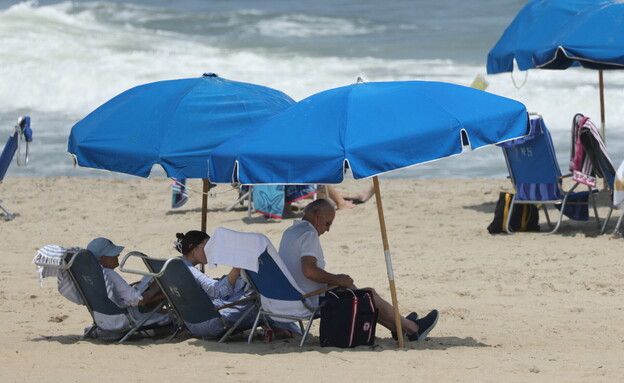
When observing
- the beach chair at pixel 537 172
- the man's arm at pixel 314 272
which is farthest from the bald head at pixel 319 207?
the beach chair at pixel 537 172

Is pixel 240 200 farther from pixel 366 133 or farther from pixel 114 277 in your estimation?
pixel 366 133

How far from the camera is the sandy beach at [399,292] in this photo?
16.8ft

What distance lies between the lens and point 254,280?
18.4 ft

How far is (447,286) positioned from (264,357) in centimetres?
251

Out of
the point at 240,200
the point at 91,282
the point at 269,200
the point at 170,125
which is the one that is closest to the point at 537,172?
the point at 269,200

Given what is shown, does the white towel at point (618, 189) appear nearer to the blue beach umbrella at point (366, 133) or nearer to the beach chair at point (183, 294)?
the blue beach umbrella at point (366, 133)

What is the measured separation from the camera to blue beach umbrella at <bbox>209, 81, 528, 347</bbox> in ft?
15.9

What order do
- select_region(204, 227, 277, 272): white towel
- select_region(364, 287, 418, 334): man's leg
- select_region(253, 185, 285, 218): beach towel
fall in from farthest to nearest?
select_region(253, 185, 285, 218): beach towel, select_region(364, 287, 418, 334): man's leg, select_region(204, 227, 277, 272): white towel

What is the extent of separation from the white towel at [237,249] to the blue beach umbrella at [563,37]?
479 cm

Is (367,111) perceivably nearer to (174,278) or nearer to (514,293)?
(174,278)

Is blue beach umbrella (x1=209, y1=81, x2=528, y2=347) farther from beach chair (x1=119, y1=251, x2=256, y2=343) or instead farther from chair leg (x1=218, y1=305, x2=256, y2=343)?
chair leg (x1=218, y1=305, x2=256, y2=343)

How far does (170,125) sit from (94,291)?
103 centimetres

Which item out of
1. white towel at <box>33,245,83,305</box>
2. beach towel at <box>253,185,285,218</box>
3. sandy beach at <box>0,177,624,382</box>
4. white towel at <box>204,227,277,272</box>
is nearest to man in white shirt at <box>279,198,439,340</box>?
white towel at <box>204,227,277,272</box>

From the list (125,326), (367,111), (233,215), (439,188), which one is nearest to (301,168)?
(367,111)
